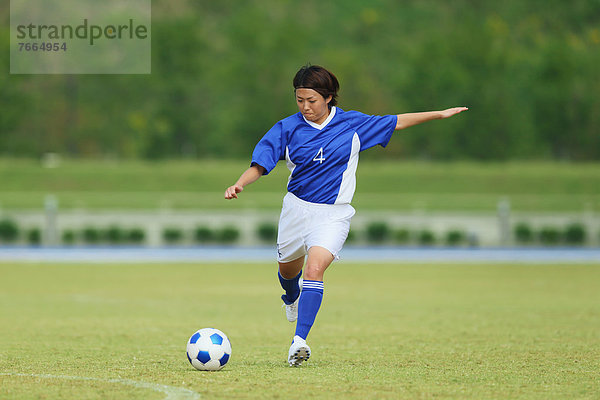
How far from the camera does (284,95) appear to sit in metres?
65.0

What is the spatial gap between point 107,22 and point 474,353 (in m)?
63.1

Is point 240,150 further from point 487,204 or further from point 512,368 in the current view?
point 512,368

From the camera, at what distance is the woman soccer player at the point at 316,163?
721cm

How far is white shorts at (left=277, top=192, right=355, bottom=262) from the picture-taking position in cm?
728

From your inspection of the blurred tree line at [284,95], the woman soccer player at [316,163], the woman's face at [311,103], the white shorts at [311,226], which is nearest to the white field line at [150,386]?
the woman soccer player at [316,163]

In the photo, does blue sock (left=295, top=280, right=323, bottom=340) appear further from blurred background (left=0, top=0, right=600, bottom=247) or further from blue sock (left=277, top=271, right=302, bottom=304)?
blurred background (left=0, top=0, right=600, bottom=247)

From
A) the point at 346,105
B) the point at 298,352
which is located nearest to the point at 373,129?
the point at 298,352

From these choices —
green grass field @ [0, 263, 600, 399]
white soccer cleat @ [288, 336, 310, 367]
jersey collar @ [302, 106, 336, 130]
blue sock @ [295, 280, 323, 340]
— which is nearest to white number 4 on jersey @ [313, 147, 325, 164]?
jersey collar @ [302, 106, 336, 130]

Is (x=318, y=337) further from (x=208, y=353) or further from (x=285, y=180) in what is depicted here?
(x=285, y=180)

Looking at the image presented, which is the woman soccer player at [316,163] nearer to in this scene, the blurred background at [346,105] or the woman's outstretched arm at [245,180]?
the woman's outstretched arm at [245,180]

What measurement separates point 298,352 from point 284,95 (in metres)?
58.8

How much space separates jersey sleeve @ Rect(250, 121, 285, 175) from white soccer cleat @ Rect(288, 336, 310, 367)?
1.35 meters

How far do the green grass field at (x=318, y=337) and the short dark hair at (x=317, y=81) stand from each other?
220cm

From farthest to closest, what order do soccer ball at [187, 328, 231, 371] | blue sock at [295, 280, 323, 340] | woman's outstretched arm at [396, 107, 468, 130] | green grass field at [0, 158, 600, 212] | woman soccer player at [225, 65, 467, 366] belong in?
1. green grass field at [0, 158, 600, 212]
2. woman's outstretched arm at [396, 107, 468, 130]
3. woman soccer player at [225, 65, 467, 366]
4. blue sock at [295, 280, 323, 340]
5. soccer ball at [187, 328, 231, 371]
